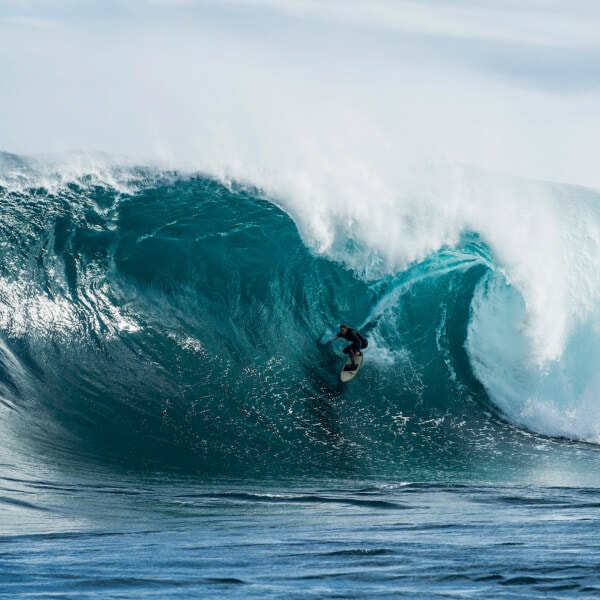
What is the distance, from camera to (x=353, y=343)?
11.8m

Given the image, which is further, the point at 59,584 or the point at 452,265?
the point at 452,265

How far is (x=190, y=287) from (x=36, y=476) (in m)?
5.24

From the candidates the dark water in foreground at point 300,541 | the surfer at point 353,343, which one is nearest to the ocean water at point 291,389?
the dark water in foreground at point 300,541

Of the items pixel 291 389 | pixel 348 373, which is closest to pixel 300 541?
pixel 291 389

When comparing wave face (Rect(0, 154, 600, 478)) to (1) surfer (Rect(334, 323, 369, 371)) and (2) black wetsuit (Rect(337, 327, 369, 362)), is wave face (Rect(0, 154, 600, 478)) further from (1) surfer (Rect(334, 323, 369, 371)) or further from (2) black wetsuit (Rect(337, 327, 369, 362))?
(2) black wetsuit (Rect(337, 327, 369, 362))

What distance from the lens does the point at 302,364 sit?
39.5 feet

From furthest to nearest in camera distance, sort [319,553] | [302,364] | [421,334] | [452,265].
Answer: [452,265] → [421,334] → [302,364] → [319,553]

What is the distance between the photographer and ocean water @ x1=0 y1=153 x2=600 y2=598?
580 centimetres

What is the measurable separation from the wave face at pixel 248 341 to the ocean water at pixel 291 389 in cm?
4

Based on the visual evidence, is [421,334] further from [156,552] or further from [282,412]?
[156,552]

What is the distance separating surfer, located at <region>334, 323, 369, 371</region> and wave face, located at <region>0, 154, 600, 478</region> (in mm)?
298

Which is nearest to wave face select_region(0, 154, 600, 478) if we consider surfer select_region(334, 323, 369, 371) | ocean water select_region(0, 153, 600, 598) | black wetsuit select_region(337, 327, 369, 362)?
ocean water select_region(0, 153, 600, 598)

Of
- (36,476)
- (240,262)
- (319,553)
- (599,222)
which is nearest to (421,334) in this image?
(240,262)

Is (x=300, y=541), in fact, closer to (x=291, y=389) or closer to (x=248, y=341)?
(x=291, y=389)
